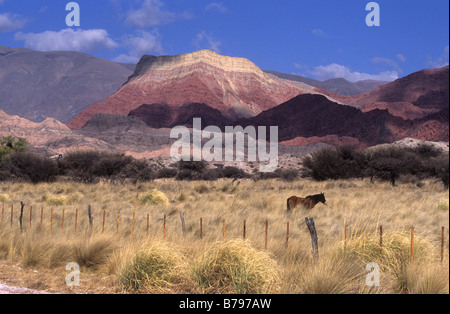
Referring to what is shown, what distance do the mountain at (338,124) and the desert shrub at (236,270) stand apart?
9281 centimetres

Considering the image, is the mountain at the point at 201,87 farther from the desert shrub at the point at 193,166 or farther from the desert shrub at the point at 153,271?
the desert shrub at the point at 153,271

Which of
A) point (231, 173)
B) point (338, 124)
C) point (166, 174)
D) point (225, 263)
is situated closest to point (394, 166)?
point (231, 173)

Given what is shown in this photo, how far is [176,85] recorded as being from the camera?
15362 centimetres

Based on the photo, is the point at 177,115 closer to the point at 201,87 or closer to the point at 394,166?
the point at 201,87

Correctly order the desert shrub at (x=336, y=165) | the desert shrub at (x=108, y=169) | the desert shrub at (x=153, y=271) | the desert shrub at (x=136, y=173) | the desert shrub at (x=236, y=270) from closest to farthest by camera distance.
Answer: the desert shrub at (x=236, y=270) → the desert shrub at (x=153, y=271) → the desert shrub at (x=108, y=169) → the desert shrub at (x=136, y=173) → the desert shrub at (x=336, y=165)

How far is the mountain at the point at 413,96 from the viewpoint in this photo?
123281 mm

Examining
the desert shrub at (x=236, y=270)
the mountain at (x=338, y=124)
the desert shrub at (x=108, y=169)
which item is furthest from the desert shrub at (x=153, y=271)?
the mountain at (x=338, y=124)

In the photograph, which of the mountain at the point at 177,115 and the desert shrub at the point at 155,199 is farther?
the mountain at the point at 177,115

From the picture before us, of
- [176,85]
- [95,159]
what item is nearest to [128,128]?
[176,85]

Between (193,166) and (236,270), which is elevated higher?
(193,166)

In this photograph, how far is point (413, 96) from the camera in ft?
447

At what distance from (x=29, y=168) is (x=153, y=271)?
108 ft

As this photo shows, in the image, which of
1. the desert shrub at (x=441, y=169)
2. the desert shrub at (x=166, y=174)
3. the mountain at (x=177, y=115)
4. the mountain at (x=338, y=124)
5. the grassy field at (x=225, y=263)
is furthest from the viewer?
the mountain at (x=177, y=115)

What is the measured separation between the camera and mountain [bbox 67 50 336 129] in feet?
481
